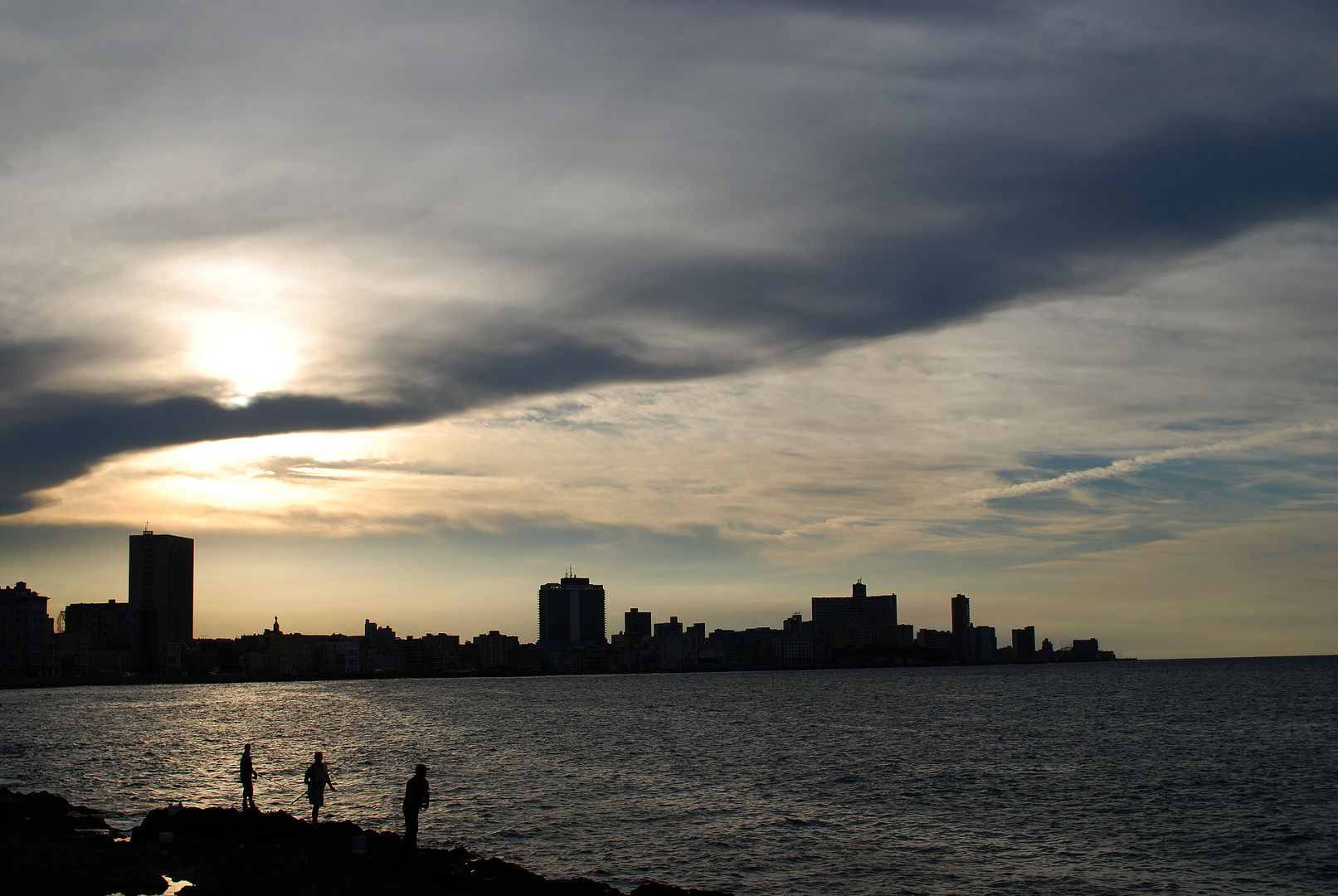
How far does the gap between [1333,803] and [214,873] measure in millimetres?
51107

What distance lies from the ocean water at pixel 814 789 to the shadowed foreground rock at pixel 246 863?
5.77 meters

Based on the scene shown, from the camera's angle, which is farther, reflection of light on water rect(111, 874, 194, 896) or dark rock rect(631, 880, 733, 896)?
dark rock rect(631, 880, 733, 896)

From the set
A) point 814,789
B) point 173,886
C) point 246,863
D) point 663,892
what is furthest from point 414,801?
point 814,789

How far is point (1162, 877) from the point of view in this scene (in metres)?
37.3

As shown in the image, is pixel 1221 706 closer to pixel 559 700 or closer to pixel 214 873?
pixel 559 700

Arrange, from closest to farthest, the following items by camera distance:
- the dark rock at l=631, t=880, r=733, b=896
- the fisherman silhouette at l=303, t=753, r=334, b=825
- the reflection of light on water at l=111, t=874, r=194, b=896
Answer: the reflection of light on water at l=111, t=874, r=194, b=896 < the dark rock at l=631, t=880, r=733, b=896 < the fisherman silhouette at l=303, t=753, r=334, b=825

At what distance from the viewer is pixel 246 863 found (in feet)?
109

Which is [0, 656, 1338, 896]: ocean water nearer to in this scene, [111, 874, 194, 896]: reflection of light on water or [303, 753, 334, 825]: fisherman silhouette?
[303, 753, 334, 825]: fisherman silhouette

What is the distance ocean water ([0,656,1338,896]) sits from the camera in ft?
128

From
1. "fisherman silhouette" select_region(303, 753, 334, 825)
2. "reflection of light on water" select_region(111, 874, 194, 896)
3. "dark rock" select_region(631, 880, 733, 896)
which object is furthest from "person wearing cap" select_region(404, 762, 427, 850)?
"dark rock" select_region(631, 880, 733, 896)

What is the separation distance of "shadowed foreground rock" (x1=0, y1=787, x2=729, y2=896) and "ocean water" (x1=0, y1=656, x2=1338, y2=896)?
18.9 feet

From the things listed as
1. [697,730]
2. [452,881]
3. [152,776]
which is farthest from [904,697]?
[452,881]

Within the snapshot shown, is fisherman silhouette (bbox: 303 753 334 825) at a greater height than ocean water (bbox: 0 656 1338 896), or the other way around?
fisherman silhouette (bbox: 303 753 334 825)

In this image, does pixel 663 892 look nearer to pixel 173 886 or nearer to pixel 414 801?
pixel 414 801
